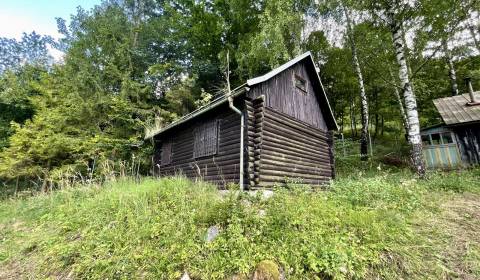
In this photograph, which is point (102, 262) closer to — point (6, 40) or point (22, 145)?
point (22, 145)

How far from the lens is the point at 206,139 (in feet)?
35.9

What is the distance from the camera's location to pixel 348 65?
2039cm

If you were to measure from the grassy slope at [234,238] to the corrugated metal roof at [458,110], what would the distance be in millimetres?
10181

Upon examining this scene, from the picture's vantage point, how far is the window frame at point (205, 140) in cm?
1045

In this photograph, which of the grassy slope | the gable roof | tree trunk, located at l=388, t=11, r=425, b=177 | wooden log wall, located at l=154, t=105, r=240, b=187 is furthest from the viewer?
tree trunk, located at l=388, t=11, r=425, b=177

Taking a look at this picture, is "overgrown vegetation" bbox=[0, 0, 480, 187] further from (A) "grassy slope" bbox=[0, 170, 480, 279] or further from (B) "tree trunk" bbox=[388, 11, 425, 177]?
(A) "grassy slope" bbox=[0, 170, 480, 279]

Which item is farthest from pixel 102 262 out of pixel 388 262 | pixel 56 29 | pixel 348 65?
pixel 56 29

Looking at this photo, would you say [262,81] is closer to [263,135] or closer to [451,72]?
[263,135]

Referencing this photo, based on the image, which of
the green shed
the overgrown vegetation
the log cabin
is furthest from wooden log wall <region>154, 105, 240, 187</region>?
the green shed

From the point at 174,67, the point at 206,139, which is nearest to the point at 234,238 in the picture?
the point at 206,139

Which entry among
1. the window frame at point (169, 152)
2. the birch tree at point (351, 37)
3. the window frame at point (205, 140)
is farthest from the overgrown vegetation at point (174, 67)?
the window frame at point (205, 140)

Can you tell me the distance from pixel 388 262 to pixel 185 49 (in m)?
20.1

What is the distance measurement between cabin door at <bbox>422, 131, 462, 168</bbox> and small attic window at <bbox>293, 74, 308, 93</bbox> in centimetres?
929

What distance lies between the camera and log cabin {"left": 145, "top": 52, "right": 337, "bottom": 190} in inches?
353
